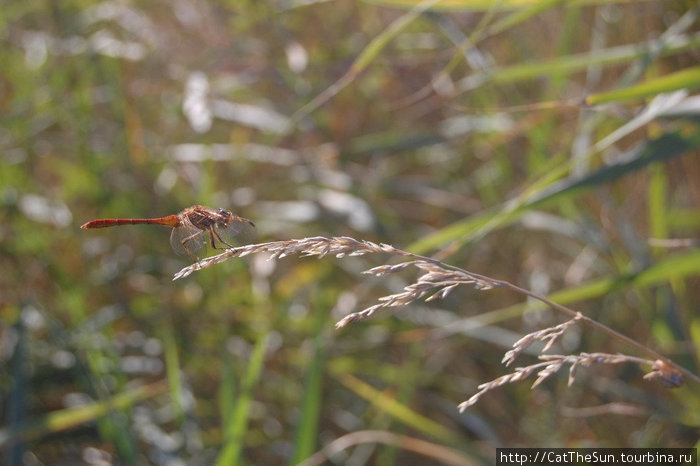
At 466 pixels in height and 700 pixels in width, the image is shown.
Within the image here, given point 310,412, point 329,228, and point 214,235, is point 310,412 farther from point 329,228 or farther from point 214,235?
point 329,228

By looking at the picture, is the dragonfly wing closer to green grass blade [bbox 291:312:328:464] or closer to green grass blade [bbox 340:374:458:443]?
green grass blade [bbox 291:312:328:464]

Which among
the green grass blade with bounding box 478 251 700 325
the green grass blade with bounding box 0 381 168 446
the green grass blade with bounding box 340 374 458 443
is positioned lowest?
the green grass blade with bounding box 340 374 458 443

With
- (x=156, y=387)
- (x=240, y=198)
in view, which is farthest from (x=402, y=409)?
(x=240, y=198)

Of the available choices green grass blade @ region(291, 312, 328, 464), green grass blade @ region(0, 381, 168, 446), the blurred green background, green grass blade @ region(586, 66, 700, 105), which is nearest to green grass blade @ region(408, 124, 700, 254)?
the blurred green background

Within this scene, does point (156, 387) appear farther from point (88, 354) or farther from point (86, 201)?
point (86, 201)

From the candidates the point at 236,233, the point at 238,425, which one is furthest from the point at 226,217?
the point at 238,425
